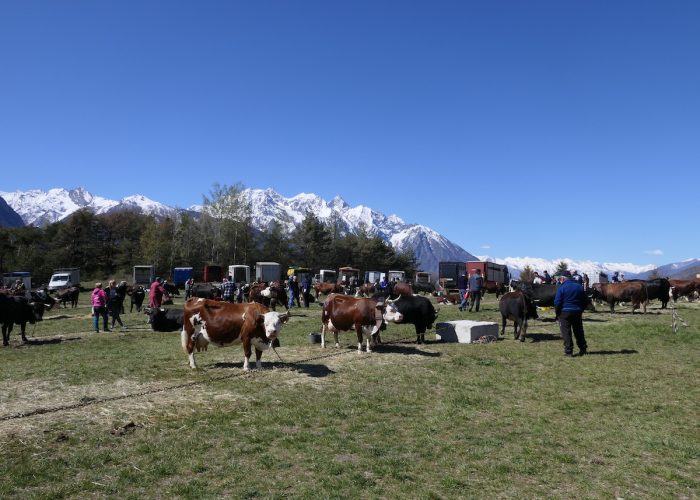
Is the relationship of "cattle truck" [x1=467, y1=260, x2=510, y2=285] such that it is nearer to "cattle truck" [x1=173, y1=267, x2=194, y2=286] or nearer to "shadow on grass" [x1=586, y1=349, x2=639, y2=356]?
"cattle truck" [x1=173, y1=267, x2=194, y2=286]

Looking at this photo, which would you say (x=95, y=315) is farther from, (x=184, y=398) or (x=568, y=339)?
(x=568, y=339)

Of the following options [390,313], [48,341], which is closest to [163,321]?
[48,341]

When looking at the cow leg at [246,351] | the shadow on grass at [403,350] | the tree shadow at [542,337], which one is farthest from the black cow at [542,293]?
the cow leg at [246,351]

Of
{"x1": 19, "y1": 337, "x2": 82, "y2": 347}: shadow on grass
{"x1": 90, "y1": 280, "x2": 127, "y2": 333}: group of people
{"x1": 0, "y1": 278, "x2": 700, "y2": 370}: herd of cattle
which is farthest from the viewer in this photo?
{"x1": 90, "y1": 280, "x2": 127, "y2": 333}: group of people

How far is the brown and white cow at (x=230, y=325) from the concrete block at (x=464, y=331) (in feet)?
24.2

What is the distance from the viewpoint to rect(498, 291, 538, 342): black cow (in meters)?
16.5

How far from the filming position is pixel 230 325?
444 inches

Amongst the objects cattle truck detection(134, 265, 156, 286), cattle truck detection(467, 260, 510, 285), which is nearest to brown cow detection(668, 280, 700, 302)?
cattle truck detection(467, 260, 510, 285)

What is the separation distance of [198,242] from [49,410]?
227ft

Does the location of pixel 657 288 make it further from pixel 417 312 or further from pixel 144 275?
pixel 144 275

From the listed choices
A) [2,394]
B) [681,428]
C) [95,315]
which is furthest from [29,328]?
[681,428]

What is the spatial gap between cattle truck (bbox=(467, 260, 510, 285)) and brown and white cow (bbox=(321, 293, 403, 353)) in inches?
1442

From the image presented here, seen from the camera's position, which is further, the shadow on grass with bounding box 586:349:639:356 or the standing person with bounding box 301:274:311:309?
the standing person with bounding box 301:274:311:309

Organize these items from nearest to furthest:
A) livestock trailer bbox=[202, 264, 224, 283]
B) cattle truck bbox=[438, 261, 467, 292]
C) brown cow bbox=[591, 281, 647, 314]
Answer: brown cow bbox=[591, 281, 647, 314] < livestock trailer bbox=[202, 264, 224, 283] < cattle truck bbox=[438, 261, 467, 292]
